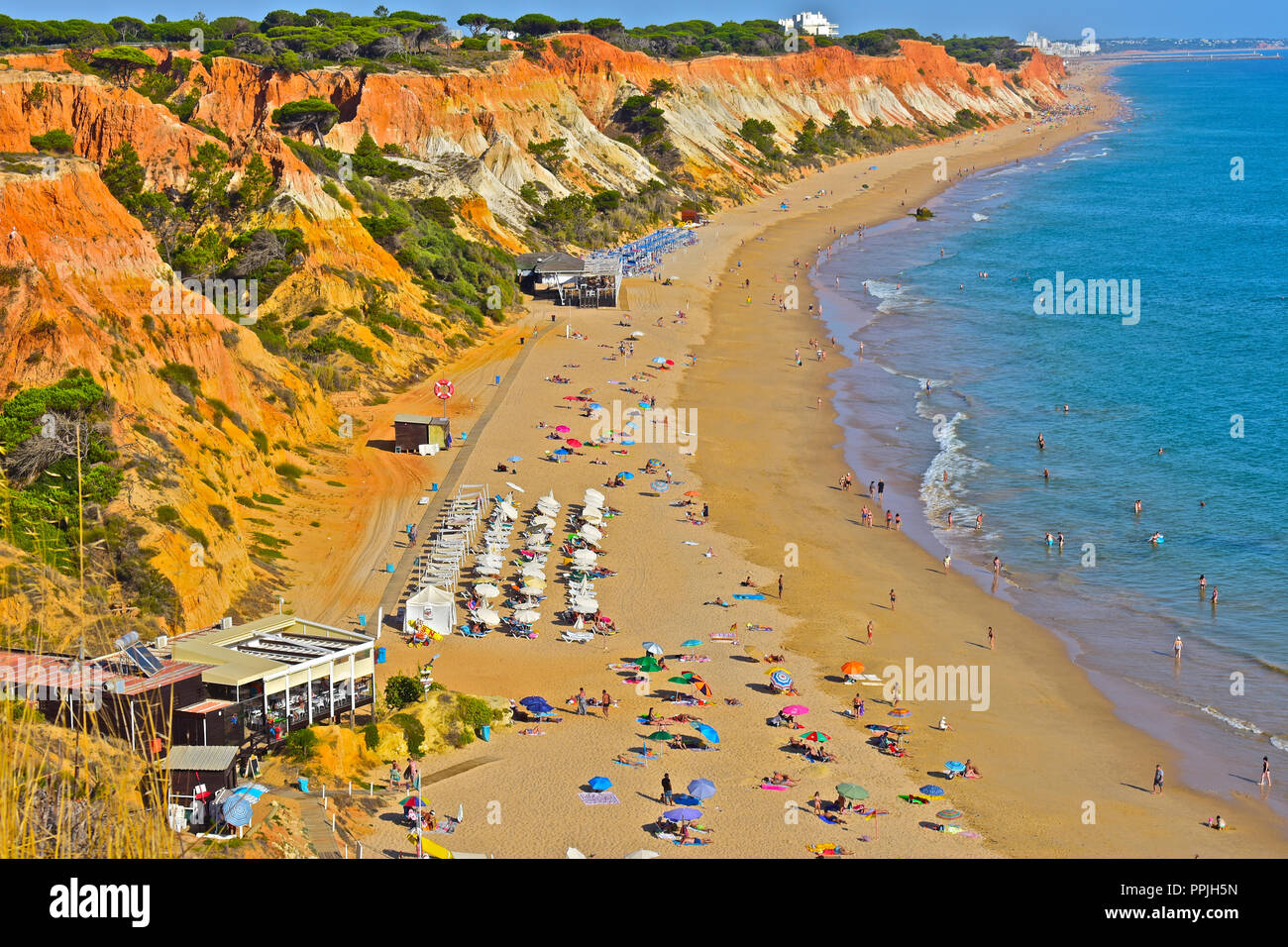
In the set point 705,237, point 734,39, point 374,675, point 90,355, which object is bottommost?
point 374,675

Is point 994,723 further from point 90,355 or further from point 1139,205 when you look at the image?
point 1139,205

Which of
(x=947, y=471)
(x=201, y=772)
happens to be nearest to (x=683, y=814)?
(x=201, y=772)

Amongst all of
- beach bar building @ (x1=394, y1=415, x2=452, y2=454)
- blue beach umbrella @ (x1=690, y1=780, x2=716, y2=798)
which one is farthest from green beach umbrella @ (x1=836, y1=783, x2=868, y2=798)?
beach bar building @ (x1=394, y1=415, x2=452, y2=454)

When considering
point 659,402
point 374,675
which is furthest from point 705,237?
point 374,675

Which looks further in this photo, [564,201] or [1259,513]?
[564,201]

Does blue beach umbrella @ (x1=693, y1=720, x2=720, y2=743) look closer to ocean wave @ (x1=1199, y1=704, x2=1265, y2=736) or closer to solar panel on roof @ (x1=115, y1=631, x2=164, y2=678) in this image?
solar panel on roof @ (x1=115, y1=631, x2=164, y2=678)

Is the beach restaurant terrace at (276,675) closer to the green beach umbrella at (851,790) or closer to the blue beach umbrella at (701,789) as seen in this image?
the blue beach umbrella at (701,789)

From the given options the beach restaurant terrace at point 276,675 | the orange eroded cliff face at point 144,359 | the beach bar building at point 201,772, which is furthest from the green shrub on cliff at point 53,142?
the beach bar building at point 201,772
